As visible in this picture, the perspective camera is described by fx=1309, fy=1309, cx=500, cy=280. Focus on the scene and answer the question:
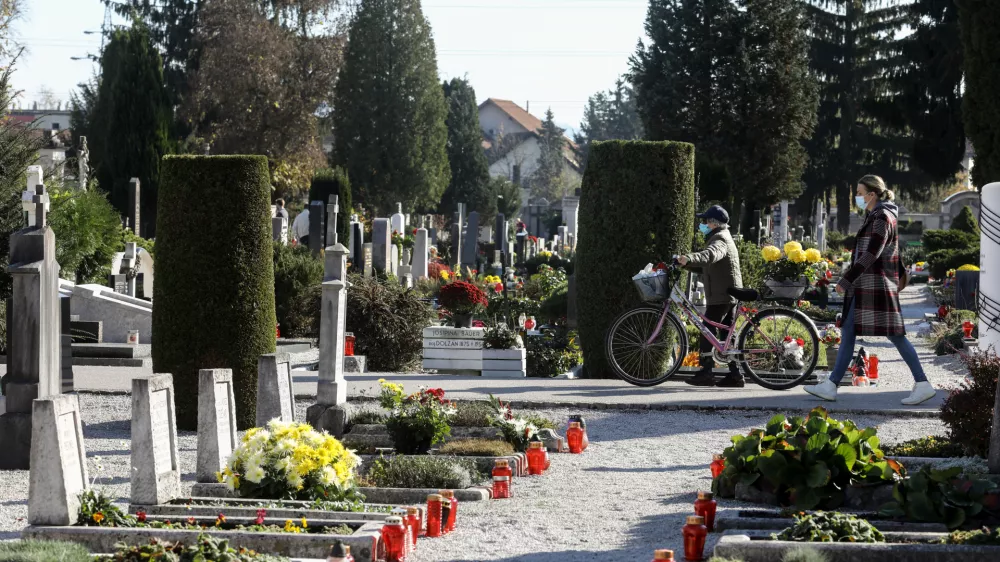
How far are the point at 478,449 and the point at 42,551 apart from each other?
12.3ft

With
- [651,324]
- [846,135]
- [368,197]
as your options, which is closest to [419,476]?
[651,324]

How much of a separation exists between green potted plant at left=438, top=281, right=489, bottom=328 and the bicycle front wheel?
3.24 meters

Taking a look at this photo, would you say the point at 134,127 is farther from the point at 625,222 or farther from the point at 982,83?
the point at 625,222

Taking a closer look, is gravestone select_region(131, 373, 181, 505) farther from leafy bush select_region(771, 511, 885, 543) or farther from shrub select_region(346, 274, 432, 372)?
shrub select_region(346, 274, 432, 372)

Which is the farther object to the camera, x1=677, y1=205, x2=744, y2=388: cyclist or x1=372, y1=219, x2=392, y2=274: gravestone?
x1=372, y1=219, x2=392, y2=274: gravestone

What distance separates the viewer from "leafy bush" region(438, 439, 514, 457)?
8.52 meters

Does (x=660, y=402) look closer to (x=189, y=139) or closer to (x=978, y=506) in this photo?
(x=978, y=506)

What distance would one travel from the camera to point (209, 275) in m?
9.77

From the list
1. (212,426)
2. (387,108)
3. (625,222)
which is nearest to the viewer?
(212,426)

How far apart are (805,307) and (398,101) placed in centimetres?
Answer: 3267

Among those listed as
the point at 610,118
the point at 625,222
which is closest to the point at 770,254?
the point at 625,222

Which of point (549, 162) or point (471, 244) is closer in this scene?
point (471, 244)

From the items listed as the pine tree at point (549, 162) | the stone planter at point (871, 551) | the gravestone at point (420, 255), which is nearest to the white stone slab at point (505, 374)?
the stone planter at point (871, 551)

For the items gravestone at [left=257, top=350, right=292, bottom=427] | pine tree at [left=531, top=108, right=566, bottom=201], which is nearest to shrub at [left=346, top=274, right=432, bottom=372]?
gravestone at [left=257, top=350, right=292, bottom=427]
